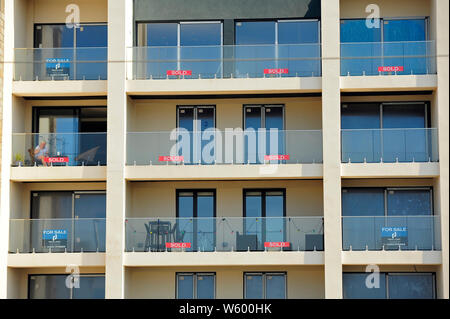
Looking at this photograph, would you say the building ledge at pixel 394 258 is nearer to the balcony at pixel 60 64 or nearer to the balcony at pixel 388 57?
the balcony at pixel 388 57

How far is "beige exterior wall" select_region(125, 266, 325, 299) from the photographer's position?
3109 centimetres

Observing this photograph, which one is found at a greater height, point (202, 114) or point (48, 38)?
point (48, 38)

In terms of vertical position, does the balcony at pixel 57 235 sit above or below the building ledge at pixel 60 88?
below

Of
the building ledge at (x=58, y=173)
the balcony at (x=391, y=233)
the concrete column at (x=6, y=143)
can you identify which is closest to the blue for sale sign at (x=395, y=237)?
the balcony at (x=391, y=233)

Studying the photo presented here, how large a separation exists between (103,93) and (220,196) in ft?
15.3

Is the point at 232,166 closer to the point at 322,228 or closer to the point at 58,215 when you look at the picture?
the point at 322,228

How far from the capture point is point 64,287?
103 ft

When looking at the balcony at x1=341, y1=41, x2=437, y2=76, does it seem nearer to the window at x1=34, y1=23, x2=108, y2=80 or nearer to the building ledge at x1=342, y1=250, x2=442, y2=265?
the building ledge at x1=342, y1=250, x2=442, y2=265

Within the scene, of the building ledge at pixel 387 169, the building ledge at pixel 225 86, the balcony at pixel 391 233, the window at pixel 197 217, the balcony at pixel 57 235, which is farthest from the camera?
the building ledge at pixel 225 86

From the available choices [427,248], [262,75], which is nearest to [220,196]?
[262,75]

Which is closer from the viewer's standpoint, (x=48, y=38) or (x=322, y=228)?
(x=322, y=228)

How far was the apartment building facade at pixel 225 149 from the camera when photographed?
99.1 feet

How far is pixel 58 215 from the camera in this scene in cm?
3203

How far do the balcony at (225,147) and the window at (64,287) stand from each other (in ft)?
12.4
